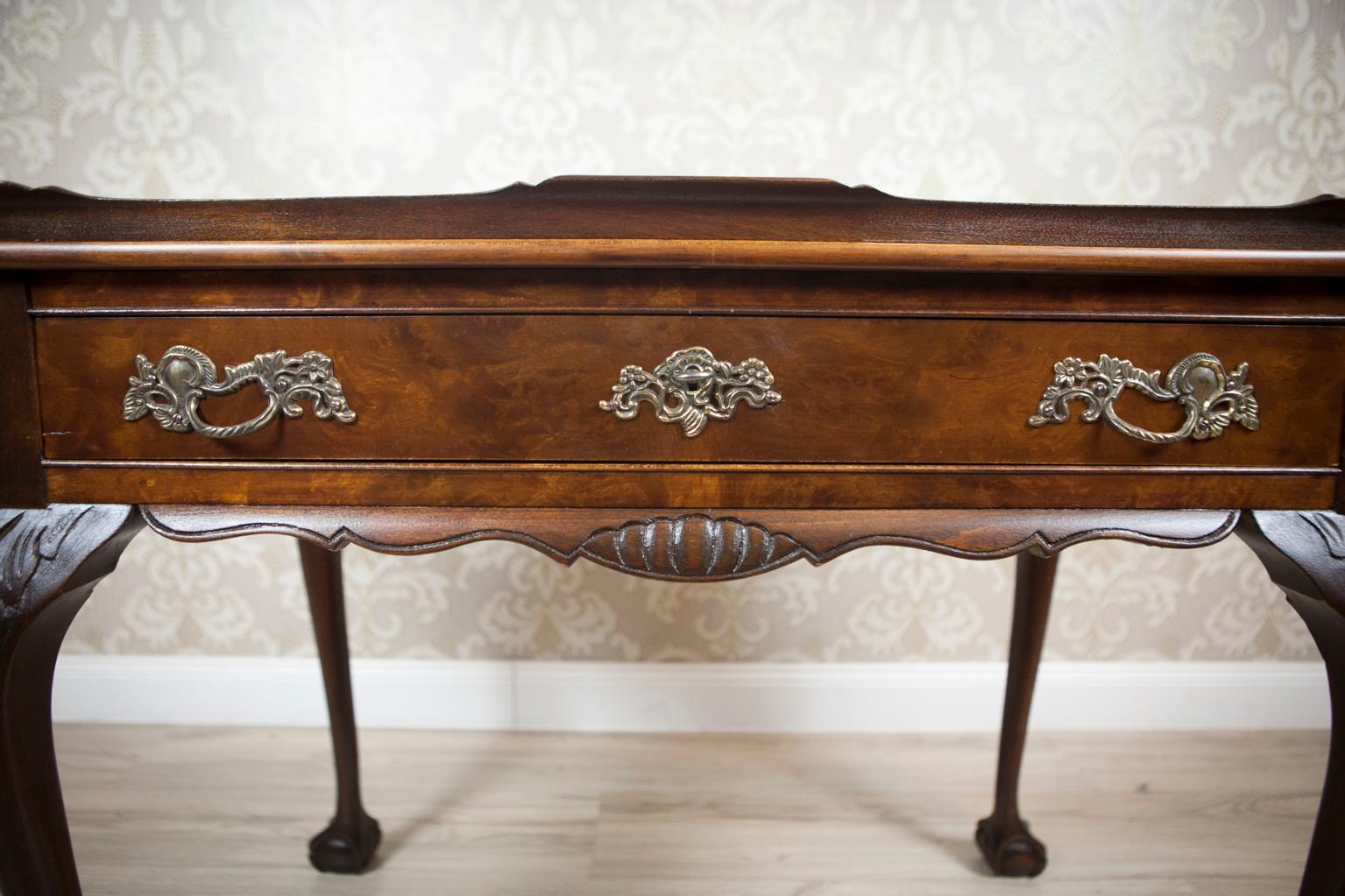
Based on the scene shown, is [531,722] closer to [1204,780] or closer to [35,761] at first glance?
[35,761]

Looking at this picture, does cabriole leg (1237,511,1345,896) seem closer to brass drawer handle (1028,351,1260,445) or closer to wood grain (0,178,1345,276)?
brass drawer handle (1028,351,1260,445)

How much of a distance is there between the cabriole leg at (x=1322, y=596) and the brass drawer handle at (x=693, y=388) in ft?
1.26

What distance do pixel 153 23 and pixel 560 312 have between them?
1090 mm

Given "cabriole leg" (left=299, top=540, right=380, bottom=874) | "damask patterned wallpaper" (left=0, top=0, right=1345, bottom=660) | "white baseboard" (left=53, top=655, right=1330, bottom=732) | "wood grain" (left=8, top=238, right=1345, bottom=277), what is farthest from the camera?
"white baseboard" (left=53, top=655, right=1330, bottom=732)

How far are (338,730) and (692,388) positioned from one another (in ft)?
2.51

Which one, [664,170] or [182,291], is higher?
[664,170]

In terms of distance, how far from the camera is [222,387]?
581mm

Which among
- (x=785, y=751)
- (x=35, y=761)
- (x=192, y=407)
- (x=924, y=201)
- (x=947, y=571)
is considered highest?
(x=924, y=201)

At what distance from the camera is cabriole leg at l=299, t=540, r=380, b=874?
101 cm

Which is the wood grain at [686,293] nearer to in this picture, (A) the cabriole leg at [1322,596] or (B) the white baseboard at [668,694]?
(A) the cabriole leg at [1322,596]

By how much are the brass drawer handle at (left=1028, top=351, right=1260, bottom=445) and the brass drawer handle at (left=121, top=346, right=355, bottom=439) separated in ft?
1.67

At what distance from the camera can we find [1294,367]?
58cm

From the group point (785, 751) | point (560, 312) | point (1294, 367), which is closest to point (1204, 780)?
point (785, 751)

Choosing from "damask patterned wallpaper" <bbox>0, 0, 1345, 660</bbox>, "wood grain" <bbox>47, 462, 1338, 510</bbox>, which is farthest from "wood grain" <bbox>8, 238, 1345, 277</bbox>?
"damask patterned wallpaper" <bbox>0, 0, 1345, 660</bbox>
